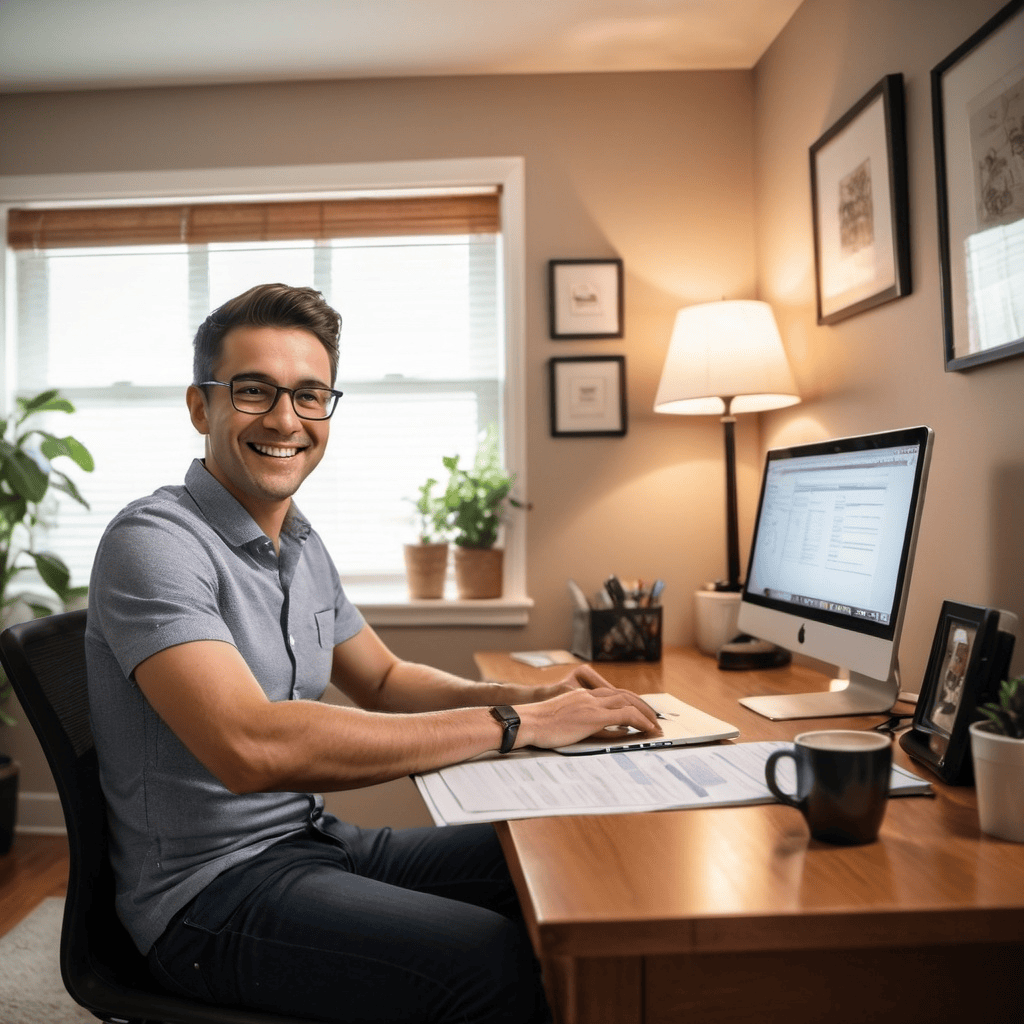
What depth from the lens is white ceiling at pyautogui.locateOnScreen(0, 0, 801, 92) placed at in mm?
2504

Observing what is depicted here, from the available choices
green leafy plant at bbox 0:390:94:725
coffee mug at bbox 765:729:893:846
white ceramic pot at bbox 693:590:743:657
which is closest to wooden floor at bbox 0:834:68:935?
green leafy plant at bbox 0:390:94:725

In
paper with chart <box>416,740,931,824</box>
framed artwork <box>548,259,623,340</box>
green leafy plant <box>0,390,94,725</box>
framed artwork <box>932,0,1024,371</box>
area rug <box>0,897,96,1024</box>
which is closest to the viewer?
paper with chart <box>416,740,931,824</box>

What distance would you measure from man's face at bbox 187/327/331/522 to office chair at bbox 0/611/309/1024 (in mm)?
338

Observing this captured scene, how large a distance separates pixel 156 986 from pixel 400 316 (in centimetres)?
232

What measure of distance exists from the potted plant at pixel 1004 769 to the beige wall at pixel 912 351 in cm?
64

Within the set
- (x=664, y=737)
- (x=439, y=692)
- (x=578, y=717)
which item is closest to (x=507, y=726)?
(x=578, y=717)

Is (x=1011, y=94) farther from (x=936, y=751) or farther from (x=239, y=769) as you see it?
(x=239, y=769)

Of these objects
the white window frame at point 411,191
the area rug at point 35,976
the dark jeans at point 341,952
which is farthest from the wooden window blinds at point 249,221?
the dark jeans at point 341,952

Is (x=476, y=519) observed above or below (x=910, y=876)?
above

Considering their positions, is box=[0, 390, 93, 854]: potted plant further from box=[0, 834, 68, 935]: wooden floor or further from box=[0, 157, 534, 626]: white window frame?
box=[0, 157, 534, 626]: white window frame

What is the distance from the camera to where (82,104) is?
2.97m

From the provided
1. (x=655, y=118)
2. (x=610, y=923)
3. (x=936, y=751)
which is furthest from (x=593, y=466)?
(x=610, y=923)

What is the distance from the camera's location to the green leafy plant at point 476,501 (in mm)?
2770

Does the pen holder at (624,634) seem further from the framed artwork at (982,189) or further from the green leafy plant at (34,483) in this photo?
the green leafy plant at (34,483)
